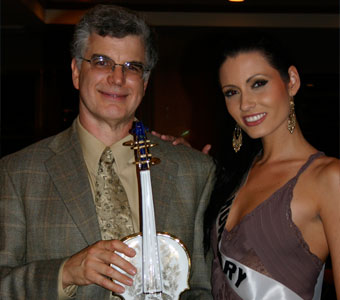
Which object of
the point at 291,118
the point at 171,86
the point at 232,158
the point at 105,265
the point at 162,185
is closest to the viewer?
the point at 105,265

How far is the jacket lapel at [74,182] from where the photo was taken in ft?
5.92

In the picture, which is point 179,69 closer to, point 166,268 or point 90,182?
point 90,182

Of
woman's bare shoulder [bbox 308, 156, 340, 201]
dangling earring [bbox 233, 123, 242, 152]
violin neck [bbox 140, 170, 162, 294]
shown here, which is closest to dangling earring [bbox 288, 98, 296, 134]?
woman's bare shoulder [bbox 308, 156, 340, 201]

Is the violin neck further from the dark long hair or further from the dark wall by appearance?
the dark wall

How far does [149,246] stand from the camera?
1.52 m

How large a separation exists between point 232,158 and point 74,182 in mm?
921

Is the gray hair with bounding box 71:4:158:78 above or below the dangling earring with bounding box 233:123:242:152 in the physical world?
above

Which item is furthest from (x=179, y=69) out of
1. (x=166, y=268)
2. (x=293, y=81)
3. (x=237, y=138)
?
(x=166, y=268)

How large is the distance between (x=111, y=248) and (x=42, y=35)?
6.40 meters

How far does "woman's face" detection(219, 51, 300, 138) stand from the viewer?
204cm

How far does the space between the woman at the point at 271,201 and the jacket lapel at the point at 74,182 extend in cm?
61

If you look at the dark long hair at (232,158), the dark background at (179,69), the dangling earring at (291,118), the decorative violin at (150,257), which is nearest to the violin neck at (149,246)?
the decorative violin at (150,257)

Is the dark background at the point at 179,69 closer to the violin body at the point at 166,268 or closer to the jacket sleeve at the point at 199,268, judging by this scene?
the jacket sleeve at the point at 199,268

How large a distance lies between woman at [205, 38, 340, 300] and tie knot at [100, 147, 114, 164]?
56 cm
